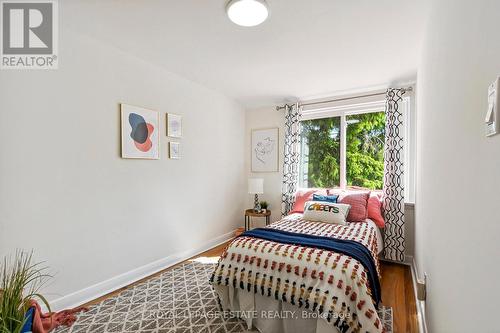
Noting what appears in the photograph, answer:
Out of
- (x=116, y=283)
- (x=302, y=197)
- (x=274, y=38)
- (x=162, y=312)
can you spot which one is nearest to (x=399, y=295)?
(x=302, y=197)

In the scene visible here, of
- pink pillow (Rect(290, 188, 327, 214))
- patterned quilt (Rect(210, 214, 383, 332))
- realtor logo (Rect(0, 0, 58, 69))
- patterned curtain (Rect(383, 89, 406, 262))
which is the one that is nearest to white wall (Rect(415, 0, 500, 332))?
patterned quilt (Rect(210, 214, 383, 332))

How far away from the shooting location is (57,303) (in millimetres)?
2156

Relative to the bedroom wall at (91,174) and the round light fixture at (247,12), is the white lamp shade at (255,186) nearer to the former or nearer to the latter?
the bedroom wall at (91,174)

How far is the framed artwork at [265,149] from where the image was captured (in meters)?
4.40

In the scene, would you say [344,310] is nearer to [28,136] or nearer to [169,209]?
[169,209]

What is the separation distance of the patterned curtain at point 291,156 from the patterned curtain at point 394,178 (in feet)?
4.35

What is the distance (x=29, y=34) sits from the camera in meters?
2.08

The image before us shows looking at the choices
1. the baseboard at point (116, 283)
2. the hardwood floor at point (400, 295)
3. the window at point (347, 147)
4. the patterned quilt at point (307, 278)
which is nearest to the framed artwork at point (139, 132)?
the baseboard at point (116, 283)

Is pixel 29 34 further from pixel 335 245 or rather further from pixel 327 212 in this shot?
pixel 327 212

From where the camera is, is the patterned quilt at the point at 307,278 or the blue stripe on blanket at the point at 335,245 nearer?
the patterned quilt at the point at 307,278

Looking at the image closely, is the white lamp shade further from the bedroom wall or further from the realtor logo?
the realtor logo

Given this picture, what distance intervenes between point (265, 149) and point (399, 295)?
9.40 feet

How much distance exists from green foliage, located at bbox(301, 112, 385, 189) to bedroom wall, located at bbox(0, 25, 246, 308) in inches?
75.8

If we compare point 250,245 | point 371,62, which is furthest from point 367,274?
point 371,62
